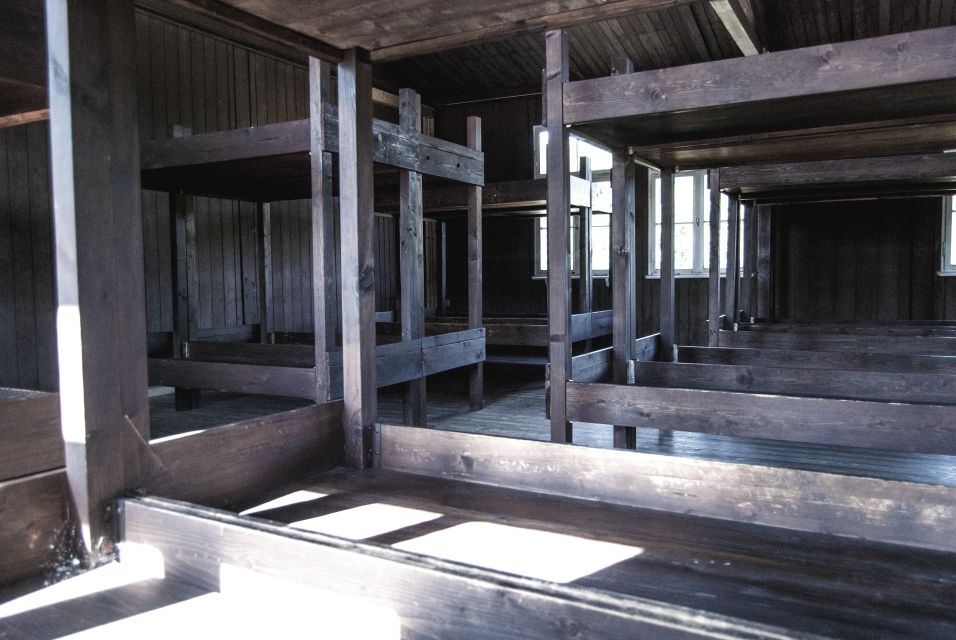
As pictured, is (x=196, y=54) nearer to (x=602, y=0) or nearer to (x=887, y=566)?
→ (x=602, y=0)

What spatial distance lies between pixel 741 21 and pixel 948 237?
366 centimetres

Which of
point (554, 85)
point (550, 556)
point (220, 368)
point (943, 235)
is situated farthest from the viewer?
point (943, 235)

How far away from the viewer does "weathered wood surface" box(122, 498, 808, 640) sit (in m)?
1.01

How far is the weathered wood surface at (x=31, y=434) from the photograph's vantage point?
2.46 meters

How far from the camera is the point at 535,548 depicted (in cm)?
163

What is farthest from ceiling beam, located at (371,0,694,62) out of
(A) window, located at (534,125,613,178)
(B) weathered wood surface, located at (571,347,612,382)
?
(A) window, located at (534,125,613,178)

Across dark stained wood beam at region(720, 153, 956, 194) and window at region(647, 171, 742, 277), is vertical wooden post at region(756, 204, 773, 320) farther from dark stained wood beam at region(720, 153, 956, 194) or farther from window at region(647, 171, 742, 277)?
dark stained wood beam at region(720, 153, 956, 194)

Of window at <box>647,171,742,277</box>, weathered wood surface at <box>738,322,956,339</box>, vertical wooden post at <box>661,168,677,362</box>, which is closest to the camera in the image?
vertical wooden post at <box>661,168,677,362</box>

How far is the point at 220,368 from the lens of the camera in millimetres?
4176

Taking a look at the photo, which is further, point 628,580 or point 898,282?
point 898,282

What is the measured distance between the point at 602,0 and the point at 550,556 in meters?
1.44

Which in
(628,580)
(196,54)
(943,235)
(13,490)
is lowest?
(628,580)

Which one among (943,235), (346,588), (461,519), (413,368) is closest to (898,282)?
(943,235)

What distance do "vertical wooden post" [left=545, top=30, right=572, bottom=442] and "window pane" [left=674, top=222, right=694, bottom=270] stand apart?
6047 mm
